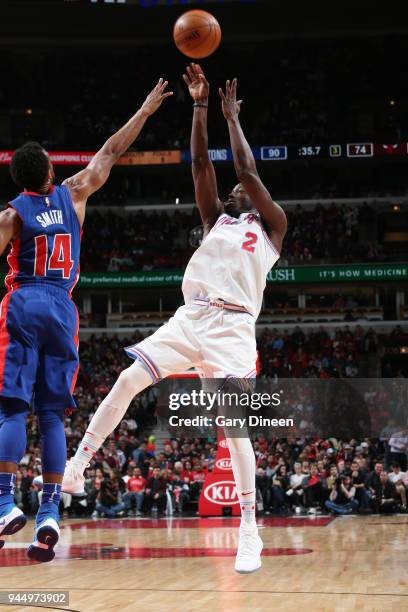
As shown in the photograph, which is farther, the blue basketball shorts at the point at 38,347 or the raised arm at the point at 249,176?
the raised arm at the point at 249,176

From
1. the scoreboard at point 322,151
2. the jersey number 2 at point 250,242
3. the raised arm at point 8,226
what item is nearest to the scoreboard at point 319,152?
the scoreboard at point 322,151

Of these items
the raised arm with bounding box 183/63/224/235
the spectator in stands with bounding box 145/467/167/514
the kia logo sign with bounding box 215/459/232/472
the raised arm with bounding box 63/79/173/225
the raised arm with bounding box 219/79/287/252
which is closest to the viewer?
the raised arm with bounding box 63/79/173/225

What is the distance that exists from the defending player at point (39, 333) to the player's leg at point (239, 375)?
1110mm

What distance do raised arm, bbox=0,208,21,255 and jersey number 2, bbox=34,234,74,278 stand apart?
12 cm

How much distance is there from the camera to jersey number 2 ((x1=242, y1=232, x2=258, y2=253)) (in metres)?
5.77

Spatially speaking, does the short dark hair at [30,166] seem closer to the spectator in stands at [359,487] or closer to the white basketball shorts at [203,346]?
the white basketball shorts at [203,346]

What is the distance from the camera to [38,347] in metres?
Answer: 4.67

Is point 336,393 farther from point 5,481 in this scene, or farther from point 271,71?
point 5,481

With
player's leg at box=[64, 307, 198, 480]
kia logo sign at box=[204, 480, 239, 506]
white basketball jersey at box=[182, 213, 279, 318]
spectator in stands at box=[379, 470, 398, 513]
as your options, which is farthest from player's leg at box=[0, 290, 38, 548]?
spectator in stands at box=[379, 470, 398, 513]

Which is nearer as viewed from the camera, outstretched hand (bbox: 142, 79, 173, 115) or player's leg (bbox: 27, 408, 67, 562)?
player's leg (bbox: 27, 408, 67, 562)

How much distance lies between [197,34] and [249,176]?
136 centimetres

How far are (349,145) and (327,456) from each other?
15.0m

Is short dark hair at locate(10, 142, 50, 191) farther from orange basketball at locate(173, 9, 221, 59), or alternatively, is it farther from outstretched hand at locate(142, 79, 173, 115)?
orange basketball at locate(173, 9, 221, 59)

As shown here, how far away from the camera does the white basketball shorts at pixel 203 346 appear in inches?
218
